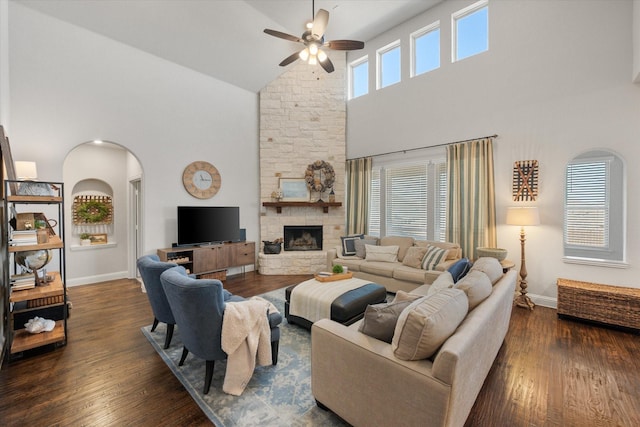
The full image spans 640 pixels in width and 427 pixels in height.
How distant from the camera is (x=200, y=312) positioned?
204 centimetres

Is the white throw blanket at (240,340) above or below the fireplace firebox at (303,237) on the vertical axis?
below

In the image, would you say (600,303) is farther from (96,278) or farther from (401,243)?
(96,278)

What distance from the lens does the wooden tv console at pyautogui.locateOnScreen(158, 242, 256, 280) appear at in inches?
195

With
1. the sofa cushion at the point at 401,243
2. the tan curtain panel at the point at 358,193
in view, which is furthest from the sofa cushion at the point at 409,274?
the tan curtain panel at the point at 358,193

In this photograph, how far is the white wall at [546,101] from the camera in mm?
3615

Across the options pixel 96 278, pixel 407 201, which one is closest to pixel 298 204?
pixel 407 201

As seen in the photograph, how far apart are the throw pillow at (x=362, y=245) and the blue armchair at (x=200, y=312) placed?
357cm

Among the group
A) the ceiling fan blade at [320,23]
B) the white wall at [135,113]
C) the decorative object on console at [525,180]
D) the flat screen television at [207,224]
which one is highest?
the ceiling fan blade at [320,23]

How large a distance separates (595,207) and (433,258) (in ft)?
7.65

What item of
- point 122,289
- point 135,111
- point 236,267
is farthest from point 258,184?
point 122,289

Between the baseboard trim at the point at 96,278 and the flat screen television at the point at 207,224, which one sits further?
the flat screen television at the point at 207,224

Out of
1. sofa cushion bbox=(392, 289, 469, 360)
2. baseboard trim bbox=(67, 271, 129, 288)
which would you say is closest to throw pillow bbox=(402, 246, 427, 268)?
sofa cushion bbox=(392, 289, 469, 360)

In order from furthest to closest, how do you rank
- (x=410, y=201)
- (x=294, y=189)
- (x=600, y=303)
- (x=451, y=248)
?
1. (x=294, y=189)
2. (x=410, y=201)
3. (x=451, y=248)
4. (x=600, y=303)

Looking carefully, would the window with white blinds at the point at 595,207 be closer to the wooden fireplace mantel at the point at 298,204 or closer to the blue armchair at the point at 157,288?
the wooden fireplace mantel at the point at 298,204
